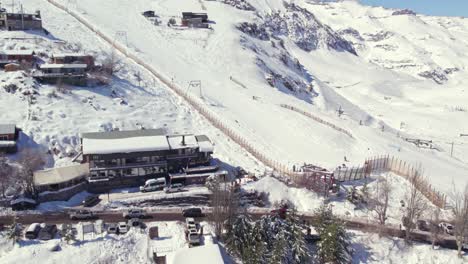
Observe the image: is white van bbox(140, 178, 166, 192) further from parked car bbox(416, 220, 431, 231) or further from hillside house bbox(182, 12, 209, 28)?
hillside house bbox(182, 12, 209, 28)

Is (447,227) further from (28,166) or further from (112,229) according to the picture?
(28,166)

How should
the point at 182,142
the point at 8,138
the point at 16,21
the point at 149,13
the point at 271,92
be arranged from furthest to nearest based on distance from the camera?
the point at 149,13
the point at 271,92
the point at 16,21
the point at 182,142
the point at 8,138

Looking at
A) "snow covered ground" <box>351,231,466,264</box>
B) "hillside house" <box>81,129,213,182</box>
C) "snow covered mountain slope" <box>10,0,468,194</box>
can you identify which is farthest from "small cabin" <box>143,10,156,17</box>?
"snow covered ground" <box>351,231,466,264</box>

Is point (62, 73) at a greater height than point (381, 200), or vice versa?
point (62, 73)

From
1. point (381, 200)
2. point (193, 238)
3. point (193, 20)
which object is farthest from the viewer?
point (193, 20)

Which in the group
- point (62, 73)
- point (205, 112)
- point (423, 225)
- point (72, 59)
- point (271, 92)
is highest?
point (72, 59)

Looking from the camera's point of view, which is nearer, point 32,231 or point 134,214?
point 32,231

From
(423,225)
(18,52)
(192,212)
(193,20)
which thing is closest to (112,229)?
(192,212)

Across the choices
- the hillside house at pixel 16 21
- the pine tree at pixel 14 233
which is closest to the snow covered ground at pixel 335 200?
the pine tree at pixel 14 233
